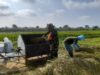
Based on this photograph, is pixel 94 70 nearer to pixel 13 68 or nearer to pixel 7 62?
pixel 13 68

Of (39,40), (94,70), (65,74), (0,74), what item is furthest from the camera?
(39,40)

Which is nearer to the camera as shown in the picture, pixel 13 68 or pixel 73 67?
pixel 73 67

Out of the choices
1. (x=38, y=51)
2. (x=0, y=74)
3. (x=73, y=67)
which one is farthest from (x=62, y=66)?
(x=38, y=51)

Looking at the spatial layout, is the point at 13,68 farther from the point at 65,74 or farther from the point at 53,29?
the point at 65,74

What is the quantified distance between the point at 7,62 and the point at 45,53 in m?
1.77

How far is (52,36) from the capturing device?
12805 millimetres

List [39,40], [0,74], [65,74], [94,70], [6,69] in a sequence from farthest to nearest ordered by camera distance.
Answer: [39,40]
[6,69]
[0,74]
[94,70]
[65,74]

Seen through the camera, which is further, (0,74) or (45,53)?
(45,53)

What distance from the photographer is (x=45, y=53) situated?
41.8 ft

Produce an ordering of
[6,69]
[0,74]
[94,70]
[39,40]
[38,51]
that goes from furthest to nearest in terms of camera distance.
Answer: [39,40] → [38,51] → [6,69] → [0,74] → [94,70]

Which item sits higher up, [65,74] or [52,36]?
[52,36]

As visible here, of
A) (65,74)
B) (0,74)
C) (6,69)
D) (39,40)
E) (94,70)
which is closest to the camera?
(65,74)

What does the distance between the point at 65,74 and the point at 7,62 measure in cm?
474

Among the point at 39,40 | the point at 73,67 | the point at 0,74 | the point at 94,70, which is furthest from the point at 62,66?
the point at 39,40
